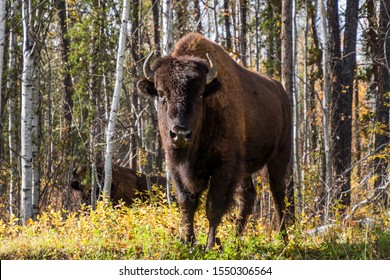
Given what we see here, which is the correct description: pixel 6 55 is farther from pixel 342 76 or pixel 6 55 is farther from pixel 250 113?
pixel 250 113

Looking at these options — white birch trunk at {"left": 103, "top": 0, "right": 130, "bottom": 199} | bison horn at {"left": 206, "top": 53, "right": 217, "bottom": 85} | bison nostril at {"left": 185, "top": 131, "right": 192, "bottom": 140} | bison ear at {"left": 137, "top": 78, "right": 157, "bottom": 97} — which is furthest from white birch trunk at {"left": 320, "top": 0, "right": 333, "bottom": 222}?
bison nostril at {"left": 185, "top": 131, "right": 192, "bottom": 140}

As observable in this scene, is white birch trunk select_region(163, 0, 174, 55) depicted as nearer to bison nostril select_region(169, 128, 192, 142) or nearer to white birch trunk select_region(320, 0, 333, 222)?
white birch trunk select_region(320, 0, 333, 222)

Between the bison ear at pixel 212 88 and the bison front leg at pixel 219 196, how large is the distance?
888 mm

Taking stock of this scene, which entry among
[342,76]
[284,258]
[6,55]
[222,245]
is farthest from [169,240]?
[6,55]

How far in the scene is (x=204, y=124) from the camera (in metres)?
7.47

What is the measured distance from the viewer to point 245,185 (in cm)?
912

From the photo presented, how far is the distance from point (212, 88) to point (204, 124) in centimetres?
43

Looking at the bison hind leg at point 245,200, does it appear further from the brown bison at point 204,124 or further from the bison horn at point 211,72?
the bison horn at point 211,72

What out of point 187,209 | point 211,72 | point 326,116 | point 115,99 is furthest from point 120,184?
point 211,72

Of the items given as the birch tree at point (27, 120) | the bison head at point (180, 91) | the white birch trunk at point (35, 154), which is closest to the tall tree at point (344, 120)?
the bison head at point (180, 91)

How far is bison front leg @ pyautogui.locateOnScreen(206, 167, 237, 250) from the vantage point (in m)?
7.20

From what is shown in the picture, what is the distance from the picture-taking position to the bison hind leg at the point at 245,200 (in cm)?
864

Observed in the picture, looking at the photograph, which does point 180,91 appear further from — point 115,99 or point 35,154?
point 35,154

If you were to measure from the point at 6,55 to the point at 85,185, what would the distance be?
548 cm
